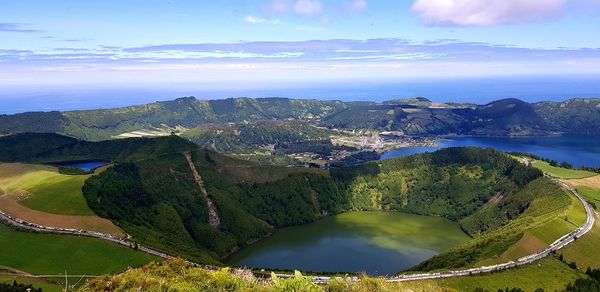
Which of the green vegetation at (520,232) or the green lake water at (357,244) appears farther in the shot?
the green lake water at (357,244)

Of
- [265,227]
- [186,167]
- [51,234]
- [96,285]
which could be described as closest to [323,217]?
[265,227]

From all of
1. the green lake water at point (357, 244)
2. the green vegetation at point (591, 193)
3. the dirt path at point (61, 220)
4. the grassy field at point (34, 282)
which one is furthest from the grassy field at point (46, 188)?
the green vegetation at point (591, 193)

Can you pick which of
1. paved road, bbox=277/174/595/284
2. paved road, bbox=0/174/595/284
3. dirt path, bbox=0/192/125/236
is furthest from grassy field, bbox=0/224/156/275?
paved road, bbox=277/174/595/284

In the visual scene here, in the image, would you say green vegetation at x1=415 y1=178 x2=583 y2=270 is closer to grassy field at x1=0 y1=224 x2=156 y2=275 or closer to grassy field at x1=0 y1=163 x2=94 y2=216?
grassy field at x1=0 y1=224 x2=156 y2=275

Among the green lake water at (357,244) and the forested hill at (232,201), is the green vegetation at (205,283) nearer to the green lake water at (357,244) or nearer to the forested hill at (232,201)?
the forested hill at (232,201)

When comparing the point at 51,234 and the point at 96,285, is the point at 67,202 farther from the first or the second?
the point at 96,285
